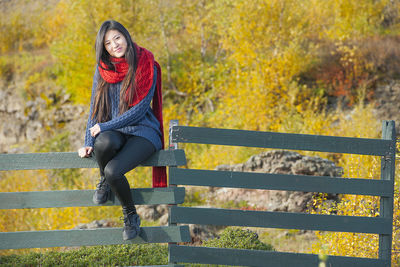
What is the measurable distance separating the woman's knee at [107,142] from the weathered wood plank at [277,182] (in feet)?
1.55

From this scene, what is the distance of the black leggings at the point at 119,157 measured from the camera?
3.23 meters

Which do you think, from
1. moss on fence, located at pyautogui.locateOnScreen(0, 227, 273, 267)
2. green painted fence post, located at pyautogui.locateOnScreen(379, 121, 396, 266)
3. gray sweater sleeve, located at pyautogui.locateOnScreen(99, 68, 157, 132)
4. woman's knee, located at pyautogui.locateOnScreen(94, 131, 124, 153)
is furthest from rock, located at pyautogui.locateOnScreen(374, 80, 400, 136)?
woman's knee, located at pyautogui.locateOnScreen(94, 131, 124, 153)

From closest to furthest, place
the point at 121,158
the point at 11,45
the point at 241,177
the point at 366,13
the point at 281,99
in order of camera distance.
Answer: the point at 121,158, the point at 241,177, the point at 281,99, the point at 366,13, the point at 11,45

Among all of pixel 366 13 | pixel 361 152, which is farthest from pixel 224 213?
pixel 366 13

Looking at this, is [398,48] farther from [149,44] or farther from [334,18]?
[149,44]

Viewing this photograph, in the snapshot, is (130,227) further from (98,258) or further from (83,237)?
(98,258)

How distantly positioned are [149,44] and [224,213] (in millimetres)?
11488

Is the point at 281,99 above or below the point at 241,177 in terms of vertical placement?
above

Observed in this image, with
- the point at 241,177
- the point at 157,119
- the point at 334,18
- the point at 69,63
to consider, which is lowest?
→ the point at 241,177

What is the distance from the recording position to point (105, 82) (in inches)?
139

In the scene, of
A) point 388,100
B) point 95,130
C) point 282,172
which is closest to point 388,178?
point 95,130

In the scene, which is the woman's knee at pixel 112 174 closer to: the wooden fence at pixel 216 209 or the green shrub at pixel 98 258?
the wooden fence at pixel 216 209

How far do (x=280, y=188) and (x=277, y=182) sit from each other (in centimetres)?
5

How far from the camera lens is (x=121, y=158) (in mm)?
3254
